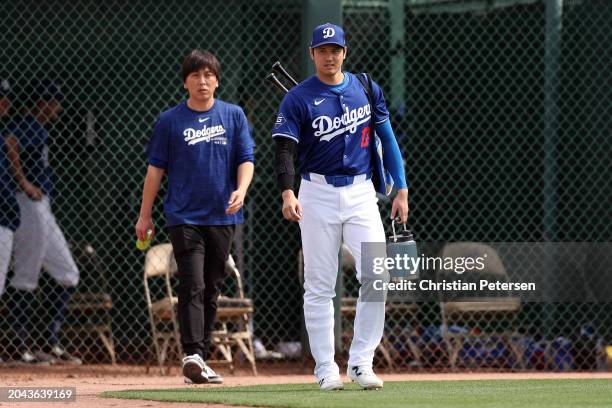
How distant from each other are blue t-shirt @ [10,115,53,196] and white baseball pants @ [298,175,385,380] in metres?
3.71

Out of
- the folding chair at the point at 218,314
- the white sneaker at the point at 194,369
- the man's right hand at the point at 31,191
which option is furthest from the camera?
the man's right hand at the point at 31,191

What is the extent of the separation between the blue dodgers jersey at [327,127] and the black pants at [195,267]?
94 centimetres

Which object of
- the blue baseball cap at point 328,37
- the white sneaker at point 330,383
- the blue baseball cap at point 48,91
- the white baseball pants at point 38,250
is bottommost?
the white sneaker at point 330,383

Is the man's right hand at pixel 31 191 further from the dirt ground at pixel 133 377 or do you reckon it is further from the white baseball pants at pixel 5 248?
the dirt ground at pixel 133 377

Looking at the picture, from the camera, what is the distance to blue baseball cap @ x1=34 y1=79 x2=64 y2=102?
1002 cm

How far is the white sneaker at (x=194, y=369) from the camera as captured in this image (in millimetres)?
7398

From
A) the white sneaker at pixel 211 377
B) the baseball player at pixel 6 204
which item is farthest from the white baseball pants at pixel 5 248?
the white sneaker at pixel 211 377

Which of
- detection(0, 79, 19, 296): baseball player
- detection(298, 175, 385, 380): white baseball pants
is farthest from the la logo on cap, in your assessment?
detection(0, 79, 19, 296): baseball player

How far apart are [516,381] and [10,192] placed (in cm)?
408


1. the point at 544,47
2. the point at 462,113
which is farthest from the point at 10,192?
the point at 544,47

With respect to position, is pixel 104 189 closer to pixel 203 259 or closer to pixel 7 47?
pixel 7 47

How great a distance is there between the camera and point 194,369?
743cm

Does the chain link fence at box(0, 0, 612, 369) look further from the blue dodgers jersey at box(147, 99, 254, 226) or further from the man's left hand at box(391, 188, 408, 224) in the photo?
the man's left hand at box(391, 188, 408, 224)

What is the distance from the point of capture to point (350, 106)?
22.4ft
